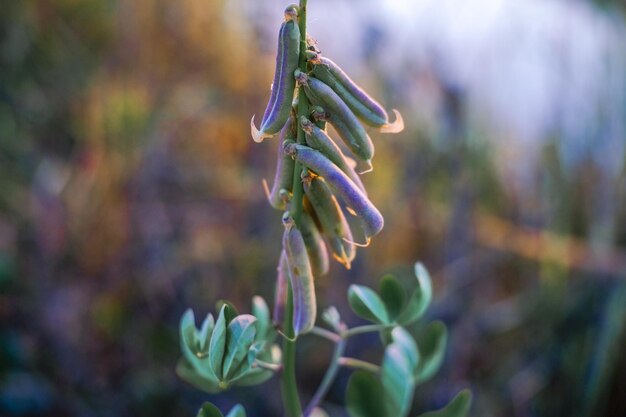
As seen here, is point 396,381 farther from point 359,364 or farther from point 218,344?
point 218,344

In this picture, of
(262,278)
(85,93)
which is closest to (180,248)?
(262,278)

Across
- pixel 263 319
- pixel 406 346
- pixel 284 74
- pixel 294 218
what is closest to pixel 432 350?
pixel 406 346

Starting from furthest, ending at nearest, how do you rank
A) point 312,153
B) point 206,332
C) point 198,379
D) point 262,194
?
point 262,194, point 198,379, point 206,332, point 312,153

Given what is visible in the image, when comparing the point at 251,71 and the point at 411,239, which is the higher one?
the point at 251,71

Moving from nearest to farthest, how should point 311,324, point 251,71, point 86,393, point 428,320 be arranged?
point 311,324 → point 86,393 → point 428,320 → point 251,71

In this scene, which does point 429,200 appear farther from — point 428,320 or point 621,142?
point 621,142

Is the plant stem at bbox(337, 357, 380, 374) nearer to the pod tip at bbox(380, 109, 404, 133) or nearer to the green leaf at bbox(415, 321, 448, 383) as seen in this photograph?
the green leaf at bbox(415, 321, 448, 383)
